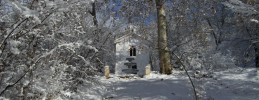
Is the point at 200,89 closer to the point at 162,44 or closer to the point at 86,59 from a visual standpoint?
the point at 86,59

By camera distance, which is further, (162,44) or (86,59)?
(162,44)

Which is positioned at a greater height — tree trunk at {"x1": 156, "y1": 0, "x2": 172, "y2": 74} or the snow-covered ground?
tree trunk at {"x1": 156, "y1": 0, "x2": 172, "y2": 74}

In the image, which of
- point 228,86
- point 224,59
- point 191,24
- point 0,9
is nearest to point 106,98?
point 228,86

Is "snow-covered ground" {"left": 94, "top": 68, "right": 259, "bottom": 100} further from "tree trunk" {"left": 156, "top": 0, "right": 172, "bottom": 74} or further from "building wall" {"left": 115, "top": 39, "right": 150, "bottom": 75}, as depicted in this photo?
"building wall" {"left": 115, "top": 39, "right": 150, "bottom": 75}

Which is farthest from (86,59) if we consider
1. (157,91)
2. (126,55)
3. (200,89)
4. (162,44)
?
(126,55)

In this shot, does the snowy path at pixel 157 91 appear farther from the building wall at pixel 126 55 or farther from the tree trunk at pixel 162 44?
the building wall at pixel 126 55

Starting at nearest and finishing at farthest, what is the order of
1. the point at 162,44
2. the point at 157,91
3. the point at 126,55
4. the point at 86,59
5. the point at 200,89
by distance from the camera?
the point at 200,89 → the point at 157,91 → the point at 86,59 → the point at 162,44 → the point at 126,55

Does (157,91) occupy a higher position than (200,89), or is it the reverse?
(200,89)

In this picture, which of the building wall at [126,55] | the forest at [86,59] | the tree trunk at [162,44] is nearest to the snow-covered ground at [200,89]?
the forest at [86,59]

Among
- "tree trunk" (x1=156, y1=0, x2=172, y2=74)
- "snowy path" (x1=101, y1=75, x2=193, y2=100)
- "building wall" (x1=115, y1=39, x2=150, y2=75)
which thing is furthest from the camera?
"building wall" (x1=115, y1=39, x2=150, y2=75)

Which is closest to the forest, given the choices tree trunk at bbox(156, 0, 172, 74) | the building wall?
tree trunk at bbox(156, 0, 172, 74)

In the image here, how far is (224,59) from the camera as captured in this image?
2448 centimetres

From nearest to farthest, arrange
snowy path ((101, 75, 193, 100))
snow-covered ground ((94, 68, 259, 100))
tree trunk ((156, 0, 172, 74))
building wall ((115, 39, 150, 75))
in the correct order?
1. snow-covered ground ((94, 68, 259, 100))
2. snowy path ((101, 75, 193, 100))
3. tree trunk ((156, 0, 172, 74))
4. building wall ((115, 39, 150, 75))

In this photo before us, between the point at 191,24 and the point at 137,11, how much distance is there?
1522cm
